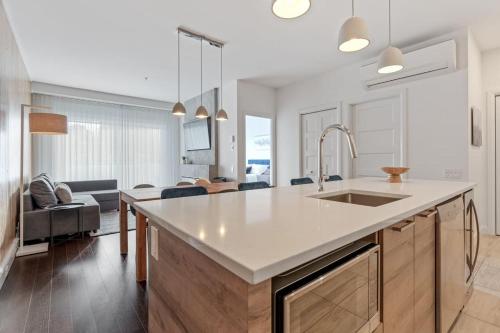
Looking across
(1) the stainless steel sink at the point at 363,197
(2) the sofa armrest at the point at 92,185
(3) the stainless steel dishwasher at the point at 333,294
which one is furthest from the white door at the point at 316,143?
(2) the sofa armrest at the point at 92,185

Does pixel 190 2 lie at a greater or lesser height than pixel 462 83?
greater

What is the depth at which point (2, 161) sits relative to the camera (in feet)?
8.04

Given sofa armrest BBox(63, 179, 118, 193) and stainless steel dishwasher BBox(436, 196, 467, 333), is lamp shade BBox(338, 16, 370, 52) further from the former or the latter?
sofa armrest BBox(63, 179, 118, 193)

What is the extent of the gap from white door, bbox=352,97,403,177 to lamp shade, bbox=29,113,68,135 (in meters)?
4.35

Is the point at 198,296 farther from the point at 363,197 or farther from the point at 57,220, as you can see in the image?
the point at 57,220

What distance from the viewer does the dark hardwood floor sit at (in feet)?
5.51

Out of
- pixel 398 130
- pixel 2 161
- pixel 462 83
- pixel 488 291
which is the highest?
pixel 462 83

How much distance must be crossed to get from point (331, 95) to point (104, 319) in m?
4.24

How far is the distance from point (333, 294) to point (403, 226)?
20.4 inches

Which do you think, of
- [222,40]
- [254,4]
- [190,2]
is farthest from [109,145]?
[254,4]

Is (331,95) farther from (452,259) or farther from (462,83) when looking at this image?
(452,259)

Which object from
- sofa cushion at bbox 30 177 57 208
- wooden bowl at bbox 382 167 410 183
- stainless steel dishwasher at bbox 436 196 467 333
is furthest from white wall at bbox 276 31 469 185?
sofa cushion at bbox 30 177 57 208

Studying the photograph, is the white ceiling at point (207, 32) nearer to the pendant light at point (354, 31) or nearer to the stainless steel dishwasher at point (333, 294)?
the pendant light at point (354, 31)

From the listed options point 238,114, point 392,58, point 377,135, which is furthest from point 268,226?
point 238,114
